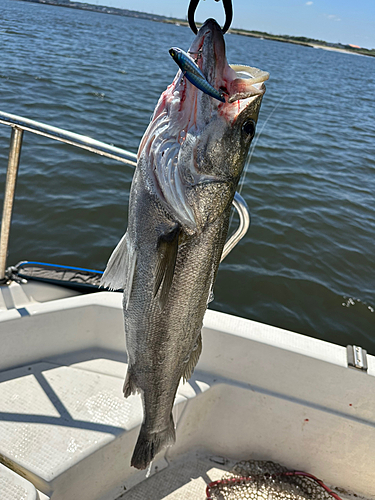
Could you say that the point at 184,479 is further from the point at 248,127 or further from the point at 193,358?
the point at 248,127

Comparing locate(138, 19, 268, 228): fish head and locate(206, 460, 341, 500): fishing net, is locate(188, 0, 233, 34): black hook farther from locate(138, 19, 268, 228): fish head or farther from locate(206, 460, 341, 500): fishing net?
locate(206, 460, 341, 500): fishing net

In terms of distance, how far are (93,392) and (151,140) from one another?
85.8 inches

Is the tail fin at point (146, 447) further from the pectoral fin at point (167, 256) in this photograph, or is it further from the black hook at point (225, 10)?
the black hook at point (225, 10)

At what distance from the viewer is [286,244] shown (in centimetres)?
823

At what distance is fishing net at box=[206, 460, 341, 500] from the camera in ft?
9.63

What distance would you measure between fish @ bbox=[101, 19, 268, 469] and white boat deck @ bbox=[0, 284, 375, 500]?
1482 millimetres

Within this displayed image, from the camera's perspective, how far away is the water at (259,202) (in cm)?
688

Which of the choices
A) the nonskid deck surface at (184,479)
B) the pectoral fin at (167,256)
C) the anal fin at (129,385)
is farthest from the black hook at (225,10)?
the nonskid deck surface at (184,479)

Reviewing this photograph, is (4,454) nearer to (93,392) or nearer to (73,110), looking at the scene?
(93,392)

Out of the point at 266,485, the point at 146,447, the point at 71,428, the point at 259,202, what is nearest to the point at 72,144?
the point at 146,447

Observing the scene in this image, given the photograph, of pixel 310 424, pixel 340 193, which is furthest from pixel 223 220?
pixel 340 193

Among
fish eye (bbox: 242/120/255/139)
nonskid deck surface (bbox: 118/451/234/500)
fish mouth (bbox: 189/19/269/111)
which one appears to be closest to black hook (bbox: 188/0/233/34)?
fish mouth (bbox: 189/19/269/111)

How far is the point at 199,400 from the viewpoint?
3.04 m

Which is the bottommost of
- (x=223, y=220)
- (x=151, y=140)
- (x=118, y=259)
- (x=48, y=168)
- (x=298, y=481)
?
(x=298, y=481)
